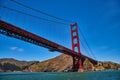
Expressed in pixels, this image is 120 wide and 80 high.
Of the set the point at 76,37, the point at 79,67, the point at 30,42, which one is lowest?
the point at 79,67

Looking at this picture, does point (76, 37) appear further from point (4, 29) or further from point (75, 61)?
point (4, 29)

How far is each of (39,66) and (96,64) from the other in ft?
268

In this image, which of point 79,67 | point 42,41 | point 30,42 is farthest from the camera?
point 79,67

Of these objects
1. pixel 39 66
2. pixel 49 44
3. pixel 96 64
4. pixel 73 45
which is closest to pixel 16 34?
pixel 49 44

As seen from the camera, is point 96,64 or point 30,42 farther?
point 96,64

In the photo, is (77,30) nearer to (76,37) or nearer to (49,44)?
(76,37)

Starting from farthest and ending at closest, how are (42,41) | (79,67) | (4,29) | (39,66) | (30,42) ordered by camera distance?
1. (39,66)
2. (79,67)
3. (42,41)
4. (30,42)
5. (4,29)

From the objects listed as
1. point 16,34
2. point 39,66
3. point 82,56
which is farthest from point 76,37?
point 39,66

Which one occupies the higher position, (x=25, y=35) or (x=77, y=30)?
(x=77, y=30)

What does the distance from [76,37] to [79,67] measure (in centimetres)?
1122

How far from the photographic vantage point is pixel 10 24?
3716cm

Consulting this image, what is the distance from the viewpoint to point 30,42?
149ft

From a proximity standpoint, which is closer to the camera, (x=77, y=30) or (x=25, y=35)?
(x=25, y=35)

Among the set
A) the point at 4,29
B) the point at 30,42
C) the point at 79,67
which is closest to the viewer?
the point at 4,29
